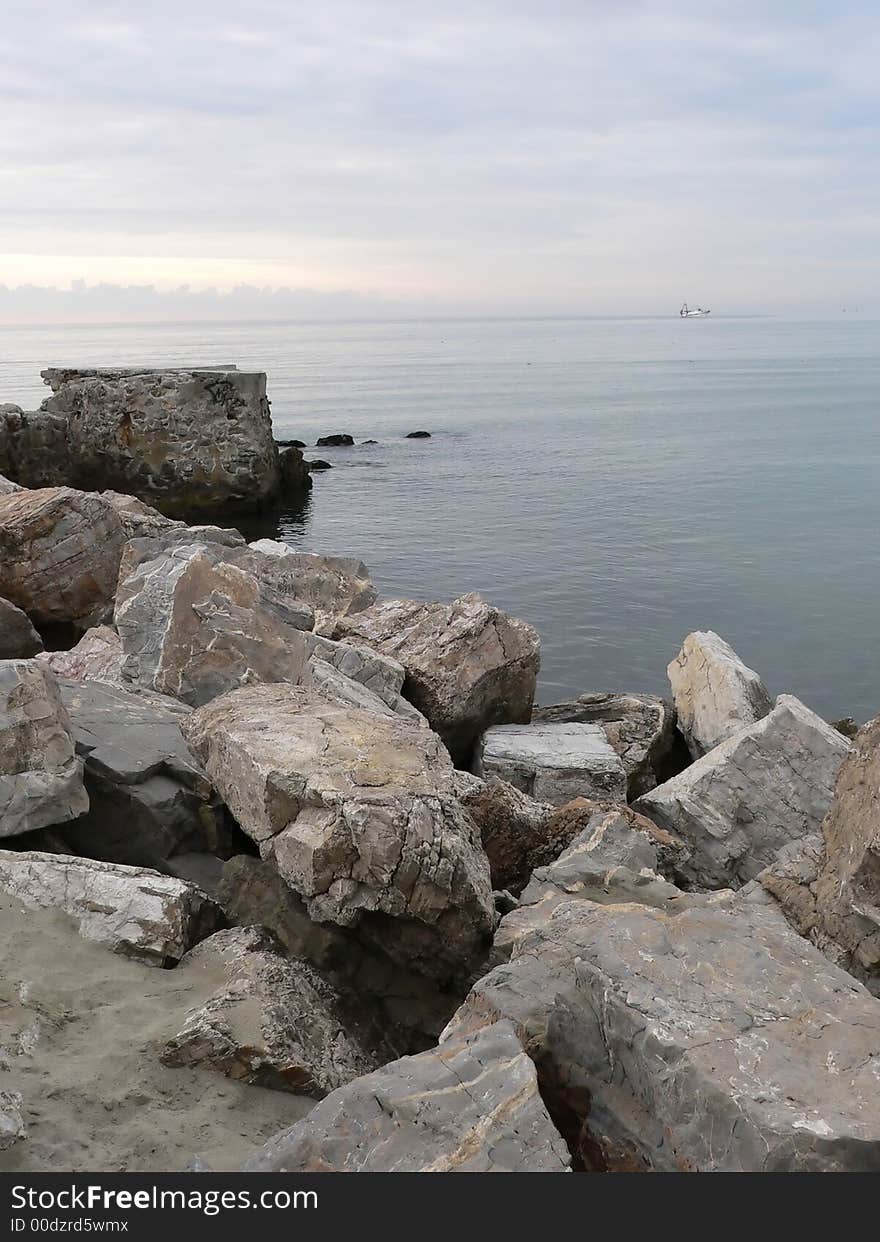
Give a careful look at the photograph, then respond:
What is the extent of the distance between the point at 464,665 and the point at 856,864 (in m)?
4.72

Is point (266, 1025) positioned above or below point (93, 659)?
below

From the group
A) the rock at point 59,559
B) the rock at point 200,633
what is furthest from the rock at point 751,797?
the rock at point 59,559

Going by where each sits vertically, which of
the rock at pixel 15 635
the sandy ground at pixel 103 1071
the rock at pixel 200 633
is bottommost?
the sandy ground at pixel 103 1071

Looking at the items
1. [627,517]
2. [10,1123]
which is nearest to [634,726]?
[10,1123]

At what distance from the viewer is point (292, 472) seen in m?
26.7

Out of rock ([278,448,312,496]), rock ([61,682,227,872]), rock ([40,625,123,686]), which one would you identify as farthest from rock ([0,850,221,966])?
rock ([278,448,312,496])

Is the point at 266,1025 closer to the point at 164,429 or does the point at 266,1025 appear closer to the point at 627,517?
the point at 164,429

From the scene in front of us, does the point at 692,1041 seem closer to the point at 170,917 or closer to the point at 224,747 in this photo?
the point at 170,917

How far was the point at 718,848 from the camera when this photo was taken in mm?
7367

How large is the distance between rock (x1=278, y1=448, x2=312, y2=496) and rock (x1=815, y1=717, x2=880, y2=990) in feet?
72.4

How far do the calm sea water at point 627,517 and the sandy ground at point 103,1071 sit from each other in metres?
9.11

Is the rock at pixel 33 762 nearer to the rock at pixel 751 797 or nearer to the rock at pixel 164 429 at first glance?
the rock at pixel 751 797

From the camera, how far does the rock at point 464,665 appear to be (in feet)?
29.5

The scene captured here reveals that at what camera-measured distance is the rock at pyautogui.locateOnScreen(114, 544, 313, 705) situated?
7551 mm
